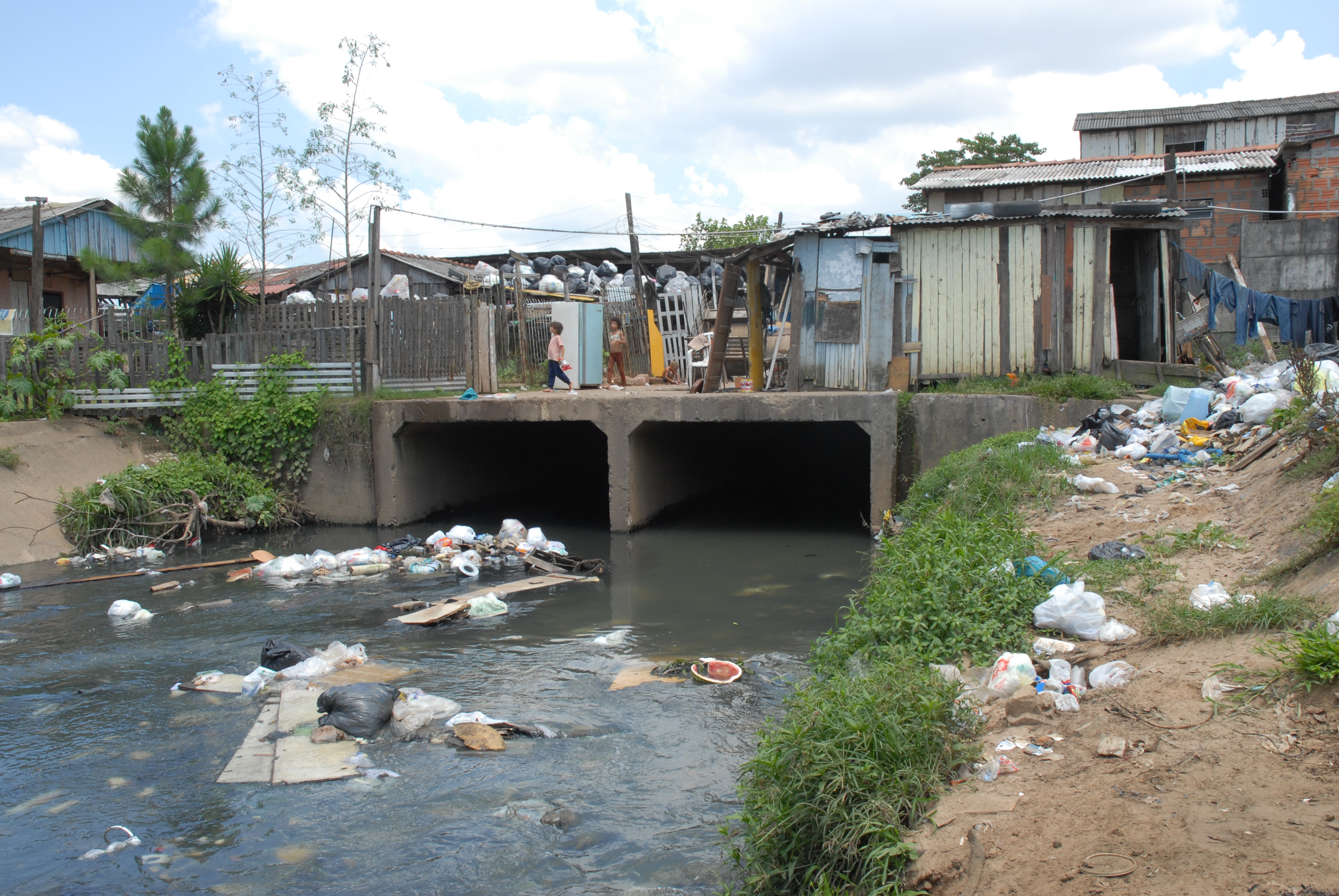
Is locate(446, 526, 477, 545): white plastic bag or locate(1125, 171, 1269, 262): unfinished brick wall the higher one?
locate(1125, 171, 1269, 262): unfinished brick wall

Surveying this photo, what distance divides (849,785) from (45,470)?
13.2m

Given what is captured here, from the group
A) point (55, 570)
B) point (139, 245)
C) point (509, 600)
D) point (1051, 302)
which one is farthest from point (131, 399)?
point (1051, 302)

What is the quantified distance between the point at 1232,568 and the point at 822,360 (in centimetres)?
810

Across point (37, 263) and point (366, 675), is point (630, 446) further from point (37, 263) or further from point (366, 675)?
point (37, 263)

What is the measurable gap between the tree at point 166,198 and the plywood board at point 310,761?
15525mm

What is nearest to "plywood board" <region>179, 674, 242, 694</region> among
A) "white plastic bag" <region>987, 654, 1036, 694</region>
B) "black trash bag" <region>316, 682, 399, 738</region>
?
"black trash bag" <region>316, 682, 399, 738</region>

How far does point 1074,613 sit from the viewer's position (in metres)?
5.00

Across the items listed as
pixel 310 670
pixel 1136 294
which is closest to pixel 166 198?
pixel 310 670

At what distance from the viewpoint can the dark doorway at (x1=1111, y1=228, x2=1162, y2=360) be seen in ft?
44.7

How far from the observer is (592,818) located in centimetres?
471

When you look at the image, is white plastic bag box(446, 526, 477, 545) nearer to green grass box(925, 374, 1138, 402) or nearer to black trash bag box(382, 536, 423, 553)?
black trash bag box(382, 536, 423, 553)

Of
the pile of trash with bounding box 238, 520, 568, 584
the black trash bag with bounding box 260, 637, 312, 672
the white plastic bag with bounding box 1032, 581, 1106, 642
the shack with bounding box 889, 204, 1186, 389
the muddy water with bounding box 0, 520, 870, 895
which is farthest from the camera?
the shack with bounding box 889, 204, 1186, 389

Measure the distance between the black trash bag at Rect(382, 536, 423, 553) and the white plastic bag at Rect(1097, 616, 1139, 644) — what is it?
906 cm

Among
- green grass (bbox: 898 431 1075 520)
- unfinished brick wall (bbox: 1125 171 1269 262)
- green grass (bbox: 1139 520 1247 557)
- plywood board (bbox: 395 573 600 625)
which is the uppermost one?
unfinished brick wall (bbox: 1125 171 1269 262)
